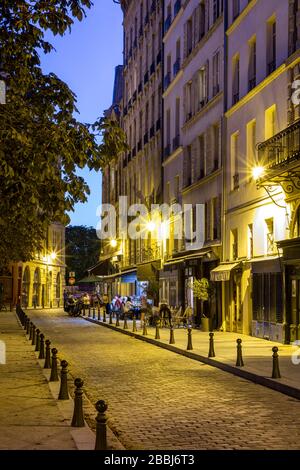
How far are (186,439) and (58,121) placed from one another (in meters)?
5.29

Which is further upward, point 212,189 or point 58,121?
point 212,189

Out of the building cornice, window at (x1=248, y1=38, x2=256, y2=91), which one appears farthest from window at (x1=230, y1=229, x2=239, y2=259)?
the building cornice

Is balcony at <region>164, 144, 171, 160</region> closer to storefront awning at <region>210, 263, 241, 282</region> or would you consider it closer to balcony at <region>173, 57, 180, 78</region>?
balcony at <region>173, 57, 180, 78</region>

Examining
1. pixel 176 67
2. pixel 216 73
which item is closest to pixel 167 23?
pixel 176 67

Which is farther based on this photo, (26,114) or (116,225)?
(116,225)

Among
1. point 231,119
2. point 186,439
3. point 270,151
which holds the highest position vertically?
point 231,119

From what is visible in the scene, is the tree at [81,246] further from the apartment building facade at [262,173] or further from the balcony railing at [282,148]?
the balcony railing at [282,148]

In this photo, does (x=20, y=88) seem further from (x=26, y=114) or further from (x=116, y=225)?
(x=116, y=225)

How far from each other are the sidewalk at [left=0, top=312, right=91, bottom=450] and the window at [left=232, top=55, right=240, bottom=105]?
16227 mm

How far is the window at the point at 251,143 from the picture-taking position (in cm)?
2720

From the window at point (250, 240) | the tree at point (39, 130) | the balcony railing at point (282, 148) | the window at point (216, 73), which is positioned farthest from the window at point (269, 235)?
the tree at point (39, 130)

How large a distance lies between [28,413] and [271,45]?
19021 millimetres

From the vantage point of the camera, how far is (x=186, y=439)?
8805 millimetres
